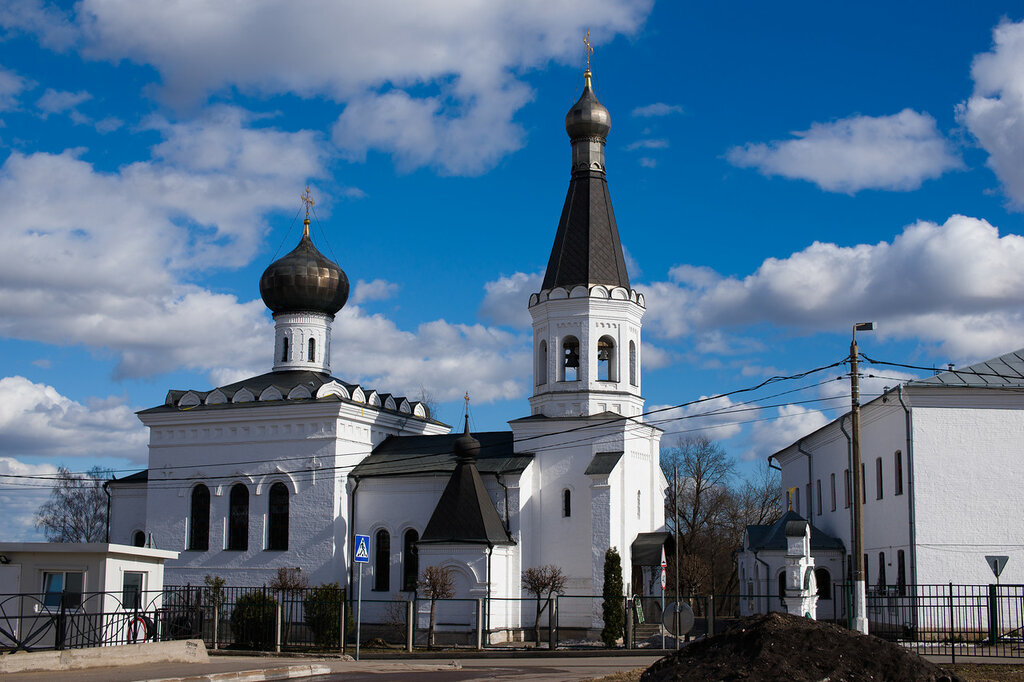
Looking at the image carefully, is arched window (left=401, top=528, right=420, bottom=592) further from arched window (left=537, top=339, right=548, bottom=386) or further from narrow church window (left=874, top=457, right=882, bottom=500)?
narrow church window (left=874, top=457, right=882, bottom=500)

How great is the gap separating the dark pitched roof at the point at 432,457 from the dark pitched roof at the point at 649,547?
398cm

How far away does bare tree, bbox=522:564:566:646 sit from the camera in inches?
1141

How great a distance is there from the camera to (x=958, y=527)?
26.0 meters

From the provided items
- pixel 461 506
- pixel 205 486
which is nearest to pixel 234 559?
pixel 205 486

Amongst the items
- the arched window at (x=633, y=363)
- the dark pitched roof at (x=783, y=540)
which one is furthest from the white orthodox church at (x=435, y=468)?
the dark pitched roof at (x=783, y=540)

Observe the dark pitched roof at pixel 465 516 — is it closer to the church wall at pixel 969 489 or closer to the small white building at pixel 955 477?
the small white building at pixel 955 477

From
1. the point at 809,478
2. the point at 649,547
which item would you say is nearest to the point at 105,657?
the point at 649,547

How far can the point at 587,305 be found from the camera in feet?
104

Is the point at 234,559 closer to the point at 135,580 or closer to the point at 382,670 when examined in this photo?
the point at 135,580

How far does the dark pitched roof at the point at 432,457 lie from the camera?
31266 mm

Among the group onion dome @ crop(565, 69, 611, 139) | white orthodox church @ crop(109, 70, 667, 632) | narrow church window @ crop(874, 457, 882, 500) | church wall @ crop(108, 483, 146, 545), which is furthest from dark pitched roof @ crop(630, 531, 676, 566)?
church wall @ crop(108, 483, 146, 545)

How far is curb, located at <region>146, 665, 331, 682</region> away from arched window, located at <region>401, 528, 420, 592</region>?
14275mm

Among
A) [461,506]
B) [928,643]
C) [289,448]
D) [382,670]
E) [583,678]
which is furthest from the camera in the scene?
[289,448]

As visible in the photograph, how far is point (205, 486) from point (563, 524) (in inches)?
477
